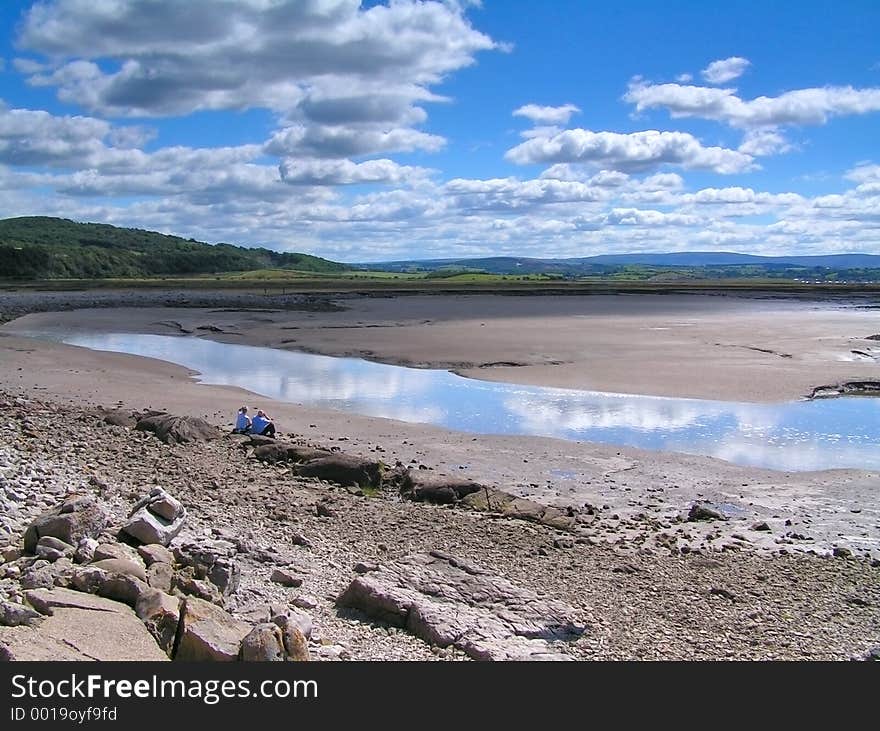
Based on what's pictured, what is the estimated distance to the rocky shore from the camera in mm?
7199

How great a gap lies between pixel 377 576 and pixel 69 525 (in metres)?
3.20

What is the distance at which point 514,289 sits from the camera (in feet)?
310

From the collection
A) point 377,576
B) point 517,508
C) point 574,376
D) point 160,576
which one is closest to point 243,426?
point 517,508

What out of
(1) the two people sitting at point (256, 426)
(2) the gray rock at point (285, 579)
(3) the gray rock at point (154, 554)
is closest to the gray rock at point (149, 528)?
(3) the gray rock at point (154, 554)

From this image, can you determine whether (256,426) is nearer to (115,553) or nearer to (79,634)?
(115,553)

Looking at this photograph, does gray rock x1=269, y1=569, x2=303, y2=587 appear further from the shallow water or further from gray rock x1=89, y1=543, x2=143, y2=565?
the shallow water

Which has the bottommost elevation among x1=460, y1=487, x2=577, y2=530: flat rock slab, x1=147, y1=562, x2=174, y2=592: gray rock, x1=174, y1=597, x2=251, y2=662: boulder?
x1=460, y1=487, x2=577, y2=530: flat rock slab

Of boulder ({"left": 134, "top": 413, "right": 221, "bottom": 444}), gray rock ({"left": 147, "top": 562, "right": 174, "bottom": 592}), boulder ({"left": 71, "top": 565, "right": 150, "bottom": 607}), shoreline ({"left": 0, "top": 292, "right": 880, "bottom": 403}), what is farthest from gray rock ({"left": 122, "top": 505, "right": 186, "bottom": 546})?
shoreline ({"left": 0, "top": 292, "right": 880, "bottom": 403})

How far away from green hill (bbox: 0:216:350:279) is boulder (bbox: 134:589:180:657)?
113374 millimetres

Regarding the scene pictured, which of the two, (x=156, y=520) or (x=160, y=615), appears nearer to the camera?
(x=160, y=615)

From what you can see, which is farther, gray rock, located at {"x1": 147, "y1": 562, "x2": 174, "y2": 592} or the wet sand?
the wet sand

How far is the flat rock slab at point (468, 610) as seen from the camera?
25.3ft

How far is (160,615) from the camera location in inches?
279

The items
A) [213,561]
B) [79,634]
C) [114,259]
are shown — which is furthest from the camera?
[114,259]
